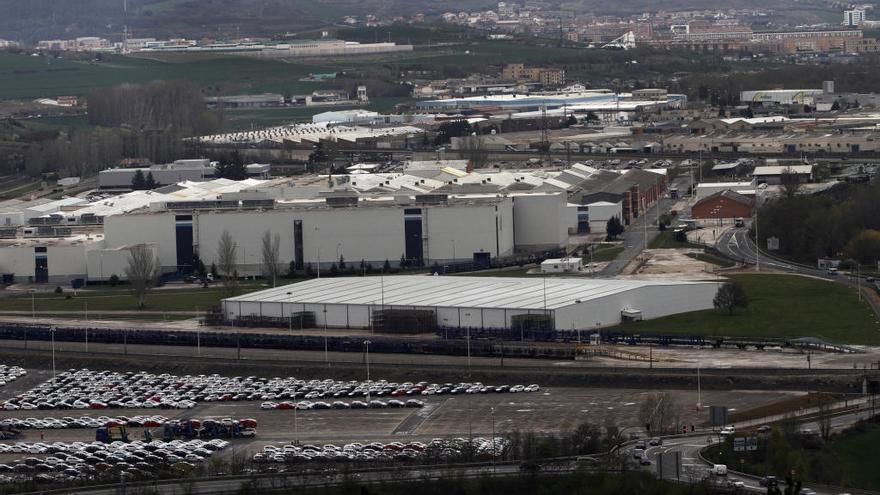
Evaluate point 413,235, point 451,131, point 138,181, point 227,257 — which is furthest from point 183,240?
point 451,131

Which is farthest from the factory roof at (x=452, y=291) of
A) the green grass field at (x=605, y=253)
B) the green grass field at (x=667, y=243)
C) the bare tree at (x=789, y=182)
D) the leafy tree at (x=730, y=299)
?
the bare tree at (x=789, y=182)

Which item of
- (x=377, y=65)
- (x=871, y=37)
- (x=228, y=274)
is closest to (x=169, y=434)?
(x=228, y=274)

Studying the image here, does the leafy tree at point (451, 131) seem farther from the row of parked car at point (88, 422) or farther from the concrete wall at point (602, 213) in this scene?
the row of parked car at point (88, 422)

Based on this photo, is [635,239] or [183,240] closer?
[183,240]

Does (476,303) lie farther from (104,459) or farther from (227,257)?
(104,459)

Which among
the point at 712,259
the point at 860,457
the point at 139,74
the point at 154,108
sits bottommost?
the point at 860,457

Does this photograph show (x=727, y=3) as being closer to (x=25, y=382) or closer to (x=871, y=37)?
(x=871, y=37)
